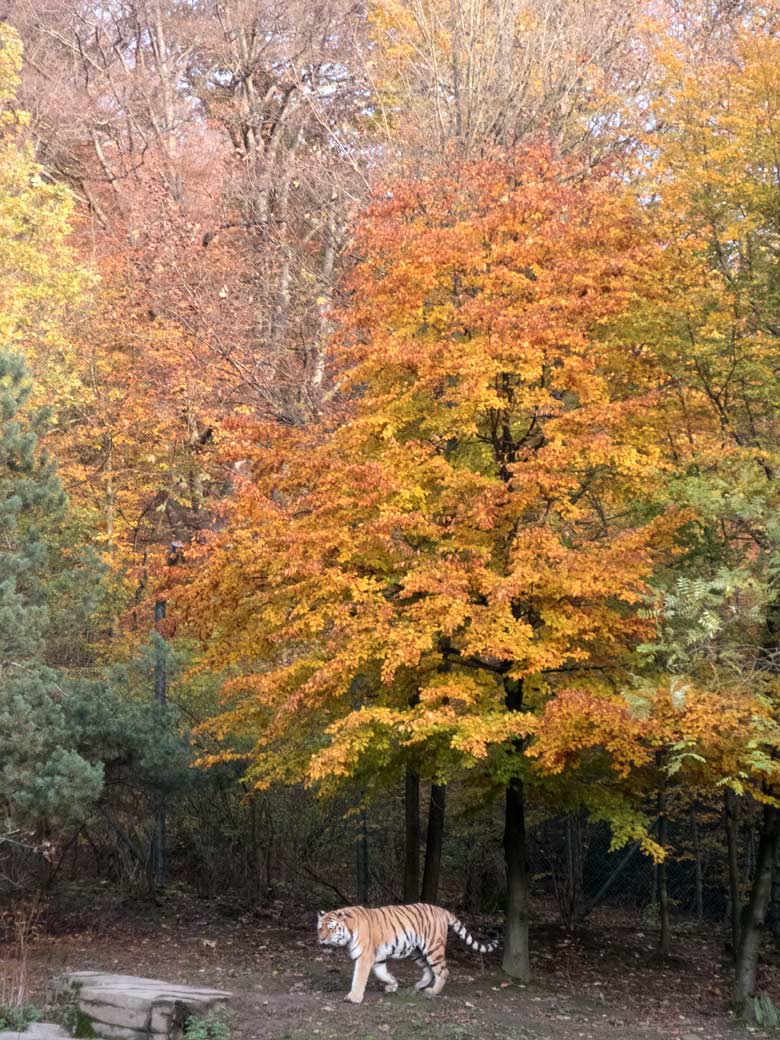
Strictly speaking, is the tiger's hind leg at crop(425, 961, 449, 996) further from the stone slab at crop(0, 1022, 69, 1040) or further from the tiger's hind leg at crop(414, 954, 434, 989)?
the stone slab at crop(0, 1022, 69, 1040)

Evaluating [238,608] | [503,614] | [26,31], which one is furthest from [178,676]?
[26,31]

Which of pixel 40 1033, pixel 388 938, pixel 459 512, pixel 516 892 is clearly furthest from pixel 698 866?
pixel 40 1033

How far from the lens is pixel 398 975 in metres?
11.8

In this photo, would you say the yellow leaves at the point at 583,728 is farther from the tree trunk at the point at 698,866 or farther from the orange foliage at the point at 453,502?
the tree trunk at the point at 698,866

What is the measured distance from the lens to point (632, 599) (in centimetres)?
976

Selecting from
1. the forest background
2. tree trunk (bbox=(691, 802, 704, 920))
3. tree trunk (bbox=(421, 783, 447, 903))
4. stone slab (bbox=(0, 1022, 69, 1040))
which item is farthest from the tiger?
tree trunk (bbox=(691, 802, 704, 920))

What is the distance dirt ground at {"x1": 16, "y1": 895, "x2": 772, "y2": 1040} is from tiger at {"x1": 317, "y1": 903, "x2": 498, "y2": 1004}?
222mm

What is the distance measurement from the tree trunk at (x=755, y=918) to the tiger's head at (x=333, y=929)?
5.04 metres

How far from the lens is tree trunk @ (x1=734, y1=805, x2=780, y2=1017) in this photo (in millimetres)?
12219

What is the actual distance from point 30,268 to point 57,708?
10336 millimetres

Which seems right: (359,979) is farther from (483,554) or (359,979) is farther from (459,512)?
(459,512)

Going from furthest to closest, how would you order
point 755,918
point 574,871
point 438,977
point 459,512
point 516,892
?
point 574,871
point 516,892
point 755,918
point 459,512
point 438,977

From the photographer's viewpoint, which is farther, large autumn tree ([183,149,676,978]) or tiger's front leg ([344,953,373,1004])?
large autumn tree ([183,149,676,978])

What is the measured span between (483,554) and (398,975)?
4.75 metres
